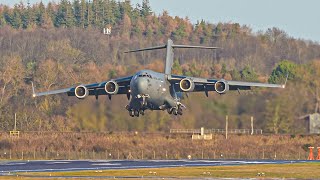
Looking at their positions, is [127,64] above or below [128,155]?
above

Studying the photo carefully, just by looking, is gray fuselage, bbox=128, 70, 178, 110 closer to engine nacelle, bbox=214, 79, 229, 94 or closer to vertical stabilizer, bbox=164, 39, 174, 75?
engine nacelle, bbox=214, 79, 229, 94

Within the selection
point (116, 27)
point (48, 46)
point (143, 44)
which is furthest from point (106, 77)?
point (116, 27)

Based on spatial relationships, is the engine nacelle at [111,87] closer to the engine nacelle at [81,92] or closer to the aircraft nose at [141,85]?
the engine nacelle at [81,92]

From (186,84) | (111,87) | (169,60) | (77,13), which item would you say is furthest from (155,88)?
(77,13)

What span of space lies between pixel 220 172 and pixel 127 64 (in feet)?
83.9

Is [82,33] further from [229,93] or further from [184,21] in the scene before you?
[229,93]

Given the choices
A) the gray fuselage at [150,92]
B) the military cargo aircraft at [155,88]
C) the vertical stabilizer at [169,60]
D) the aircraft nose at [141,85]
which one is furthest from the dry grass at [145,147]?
the aircraft nose at [141,85]

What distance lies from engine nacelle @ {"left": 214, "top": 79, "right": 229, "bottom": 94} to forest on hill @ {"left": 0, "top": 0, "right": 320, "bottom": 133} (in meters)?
4.14

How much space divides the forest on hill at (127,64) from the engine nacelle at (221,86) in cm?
414

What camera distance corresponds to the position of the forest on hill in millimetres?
69500

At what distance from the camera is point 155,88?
2388 inches

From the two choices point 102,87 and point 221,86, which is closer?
point 221,86

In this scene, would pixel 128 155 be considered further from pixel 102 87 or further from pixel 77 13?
pixel 77 13

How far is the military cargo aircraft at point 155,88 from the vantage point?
6000 centimetres
